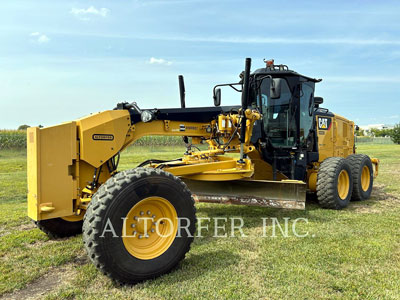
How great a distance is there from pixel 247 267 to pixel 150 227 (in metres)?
1.25

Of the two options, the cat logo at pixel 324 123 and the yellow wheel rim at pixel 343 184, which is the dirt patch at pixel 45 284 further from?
the cat logo at pixel 324 123

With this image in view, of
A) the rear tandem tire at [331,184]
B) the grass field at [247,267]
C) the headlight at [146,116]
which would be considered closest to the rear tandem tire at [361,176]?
the rear tandem tire at [331,184]

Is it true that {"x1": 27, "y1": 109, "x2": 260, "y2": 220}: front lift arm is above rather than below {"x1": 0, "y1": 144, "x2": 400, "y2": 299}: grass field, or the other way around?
above

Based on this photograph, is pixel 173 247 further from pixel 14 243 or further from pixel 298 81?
pixel 298 81

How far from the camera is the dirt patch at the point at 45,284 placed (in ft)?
11.2

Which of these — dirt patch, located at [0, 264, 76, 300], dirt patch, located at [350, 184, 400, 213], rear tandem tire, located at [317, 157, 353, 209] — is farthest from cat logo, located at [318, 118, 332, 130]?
dirt patch, located at [0, 264, 76, 300]

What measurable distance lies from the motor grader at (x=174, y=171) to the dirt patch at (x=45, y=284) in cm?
62

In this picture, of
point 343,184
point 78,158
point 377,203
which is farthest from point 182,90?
point 377,203

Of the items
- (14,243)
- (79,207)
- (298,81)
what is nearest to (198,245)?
(79,207)

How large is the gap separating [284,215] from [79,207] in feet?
12.9

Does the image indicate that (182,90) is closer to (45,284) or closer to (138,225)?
(138,225)

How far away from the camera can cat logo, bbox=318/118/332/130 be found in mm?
8281

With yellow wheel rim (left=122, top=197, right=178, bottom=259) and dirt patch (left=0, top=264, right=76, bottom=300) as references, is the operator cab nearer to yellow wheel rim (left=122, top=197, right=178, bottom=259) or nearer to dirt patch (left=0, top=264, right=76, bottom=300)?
yellow wheel rim (left=122, top=197, right=178, bottom=259)

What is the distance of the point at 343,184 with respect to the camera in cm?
750
